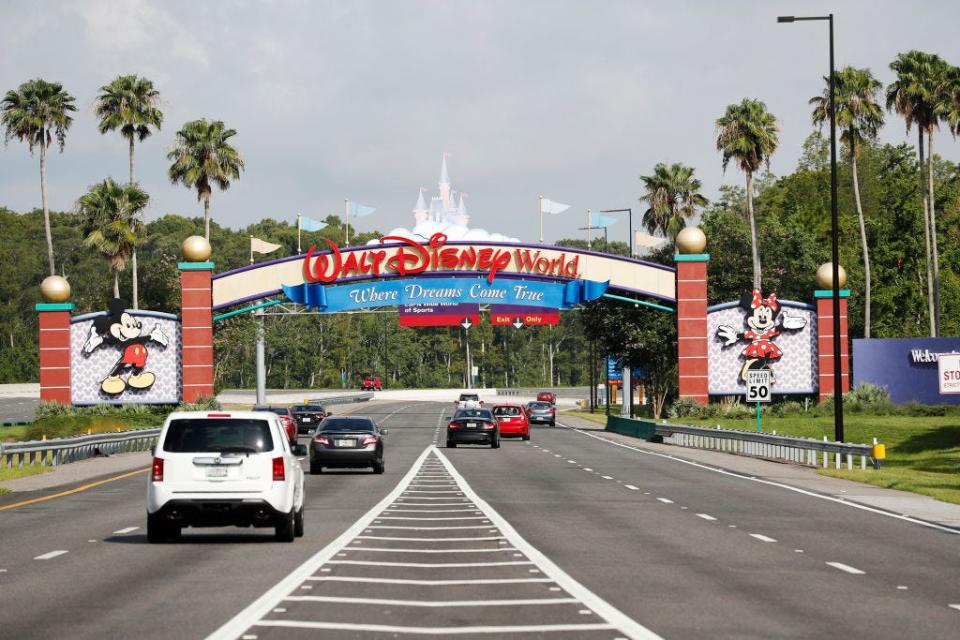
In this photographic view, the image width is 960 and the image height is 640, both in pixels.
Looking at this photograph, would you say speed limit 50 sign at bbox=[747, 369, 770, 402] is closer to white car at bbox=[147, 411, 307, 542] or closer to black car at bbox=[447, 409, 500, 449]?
black car at bbox=[447, 409, 500, 449]

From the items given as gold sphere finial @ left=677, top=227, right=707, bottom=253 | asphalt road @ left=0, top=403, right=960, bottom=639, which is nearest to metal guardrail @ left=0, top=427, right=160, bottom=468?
asphalt road @ left=0, top=403, right=960, bottom=639

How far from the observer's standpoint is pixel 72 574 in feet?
52.5

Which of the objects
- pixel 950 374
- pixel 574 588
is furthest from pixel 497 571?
pixel 950 374

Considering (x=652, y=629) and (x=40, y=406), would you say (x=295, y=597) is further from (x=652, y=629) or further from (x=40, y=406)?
(x=40, y=406)

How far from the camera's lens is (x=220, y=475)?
62.9 feet

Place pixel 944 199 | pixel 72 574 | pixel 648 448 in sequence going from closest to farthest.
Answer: pixel 72 574 → pixel 648 448 → pixel 944 199

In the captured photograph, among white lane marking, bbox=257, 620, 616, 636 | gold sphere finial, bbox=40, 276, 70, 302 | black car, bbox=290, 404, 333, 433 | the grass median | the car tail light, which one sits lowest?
the grass median

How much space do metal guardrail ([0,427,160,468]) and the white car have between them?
57.1ft

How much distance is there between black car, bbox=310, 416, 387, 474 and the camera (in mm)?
37125

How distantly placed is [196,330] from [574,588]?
57.2m

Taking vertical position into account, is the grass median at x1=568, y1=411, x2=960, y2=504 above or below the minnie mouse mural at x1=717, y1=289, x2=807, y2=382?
below

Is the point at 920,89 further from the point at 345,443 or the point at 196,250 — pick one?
the point at 345,443

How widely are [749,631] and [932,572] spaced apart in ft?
18.6

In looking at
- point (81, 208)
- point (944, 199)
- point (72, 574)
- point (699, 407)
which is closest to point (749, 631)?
point (72, 574)
